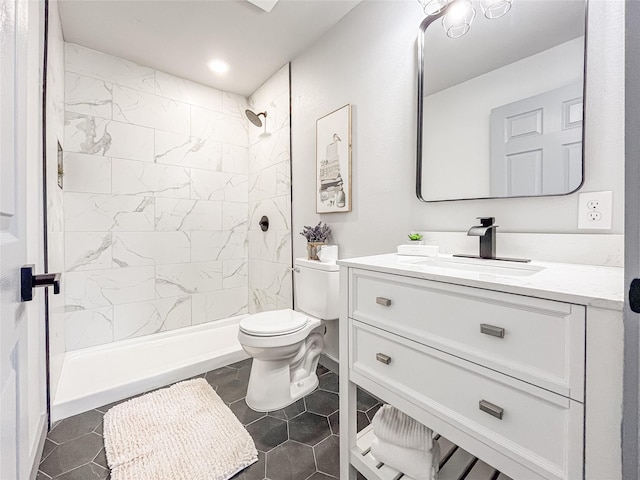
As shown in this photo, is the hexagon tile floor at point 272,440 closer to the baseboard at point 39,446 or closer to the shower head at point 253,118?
the baseboard at point 39,446

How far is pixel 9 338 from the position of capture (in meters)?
0.48

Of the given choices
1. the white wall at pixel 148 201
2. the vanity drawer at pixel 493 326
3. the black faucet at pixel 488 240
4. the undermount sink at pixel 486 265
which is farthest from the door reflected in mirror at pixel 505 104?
the white wall at pixel 148 201

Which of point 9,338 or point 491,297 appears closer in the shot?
point 9,338

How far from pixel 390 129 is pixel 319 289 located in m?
1.03

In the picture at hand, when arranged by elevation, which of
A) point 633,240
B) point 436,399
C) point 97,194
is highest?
point 97,194

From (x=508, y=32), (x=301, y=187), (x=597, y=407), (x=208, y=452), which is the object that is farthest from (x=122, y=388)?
(x=508, y=32)

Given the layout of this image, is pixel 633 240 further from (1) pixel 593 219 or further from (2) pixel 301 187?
(2) pixel 301 187

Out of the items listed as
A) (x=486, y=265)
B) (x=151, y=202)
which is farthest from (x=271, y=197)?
(x=486, y=265)

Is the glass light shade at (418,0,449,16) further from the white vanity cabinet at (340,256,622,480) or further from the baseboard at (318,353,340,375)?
the baseboard at (318,353,340,375)

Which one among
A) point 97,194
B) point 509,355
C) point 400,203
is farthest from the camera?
point 97,194

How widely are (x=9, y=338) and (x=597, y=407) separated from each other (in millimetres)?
1112

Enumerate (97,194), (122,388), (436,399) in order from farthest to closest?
(97,194)
(122,388)
(436,399)

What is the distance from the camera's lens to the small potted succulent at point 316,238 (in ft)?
6.30

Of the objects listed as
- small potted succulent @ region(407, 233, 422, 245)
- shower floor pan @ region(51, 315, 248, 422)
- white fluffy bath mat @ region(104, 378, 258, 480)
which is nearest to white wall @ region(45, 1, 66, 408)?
shower floor pan @ region(51, 315, 248, 422)
